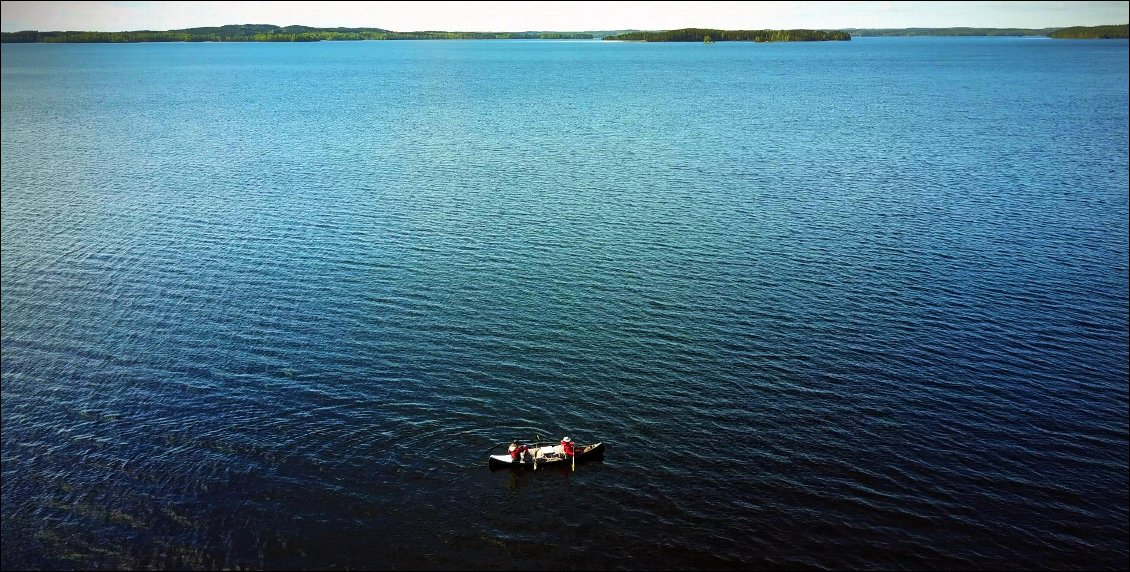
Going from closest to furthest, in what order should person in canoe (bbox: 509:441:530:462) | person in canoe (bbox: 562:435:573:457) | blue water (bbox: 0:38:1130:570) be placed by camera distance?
blue water (bbox: 0:38:1130:570) → person in canoe (bbox: 509:441:530:462) → person in canoe (bbox: 562:435:573:457)

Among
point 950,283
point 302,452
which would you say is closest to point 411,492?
point 302,452

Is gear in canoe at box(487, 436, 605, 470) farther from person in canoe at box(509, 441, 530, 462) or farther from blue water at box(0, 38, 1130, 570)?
blue water at box(0, 38, 1130, 570)

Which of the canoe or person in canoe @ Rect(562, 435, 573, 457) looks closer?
the canoe

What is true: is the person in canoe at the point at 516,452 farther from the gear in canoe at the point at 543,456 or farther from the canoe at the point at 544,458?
the canoe at the point at 544,458

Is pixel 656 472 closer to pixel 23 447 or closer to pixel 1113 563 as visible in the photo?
pixel 1113 563

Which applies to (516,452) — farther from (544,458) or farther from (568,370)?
(568,370)

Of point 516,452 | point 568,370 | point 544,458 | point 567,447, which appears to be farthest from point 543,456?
point 568,370

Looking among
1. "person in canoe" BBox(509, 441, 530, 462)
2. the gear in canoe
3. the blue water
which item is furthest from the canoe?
the blue water
